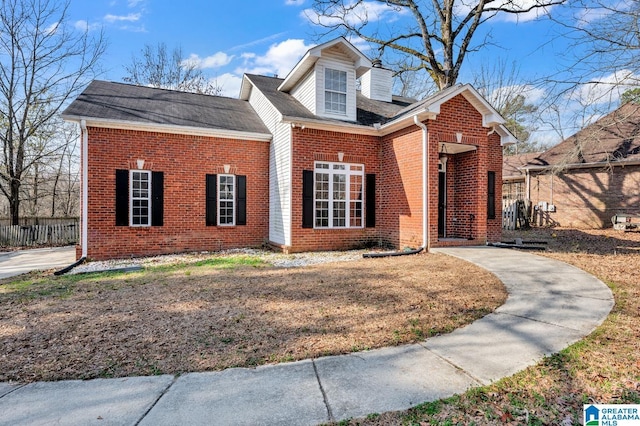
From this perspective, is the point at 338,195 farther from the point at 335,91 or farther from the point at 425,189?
the point at 335,91

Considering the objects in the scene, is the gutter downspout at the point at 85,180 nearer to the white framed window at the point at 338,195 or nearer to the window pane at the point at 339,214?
the white framed window at the point at 338,195

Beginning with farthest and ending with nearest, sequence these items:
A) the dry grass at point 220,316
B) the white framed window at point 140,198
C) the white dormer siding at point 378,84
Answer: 1. the white dormer siding at point 378,84
2. the white framed window at point 140,198
3. the dry grass at point 220,316

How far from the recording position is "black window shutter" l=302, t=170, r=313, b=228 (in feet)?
32.5

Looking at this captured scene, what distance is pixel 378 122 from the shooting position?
1113 cm

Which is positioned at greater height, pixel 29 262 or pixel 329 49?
pixel 329 49

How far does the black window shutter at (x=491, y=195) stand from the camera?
10.7 metres

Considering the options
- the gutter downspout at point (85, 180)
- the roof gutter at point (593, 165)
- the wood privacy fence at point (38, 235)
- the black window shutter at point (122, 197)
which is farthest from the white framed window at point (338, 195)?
the wood privacy fence at point (38, 235)

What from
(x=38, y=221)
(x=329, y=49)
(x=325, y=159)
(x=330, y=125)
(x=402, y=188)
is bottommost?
(x=38, y=221)

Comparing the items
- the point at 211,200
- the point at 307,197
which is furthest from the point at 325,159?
the point at 211,200

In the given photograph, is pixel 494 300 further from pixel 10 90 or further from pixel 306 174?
pixel 10 90

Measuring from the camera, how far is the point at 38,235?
14898mm

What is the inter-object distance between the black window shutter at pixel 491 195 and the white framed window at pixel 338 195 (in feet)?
13.5

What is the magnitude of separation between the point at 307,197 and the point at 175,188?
4093 mm

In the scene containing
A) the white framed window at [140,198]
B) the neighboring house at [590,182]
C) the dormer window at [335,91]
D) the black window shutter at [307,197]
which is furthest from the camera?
the neighboring house at [590,182]
